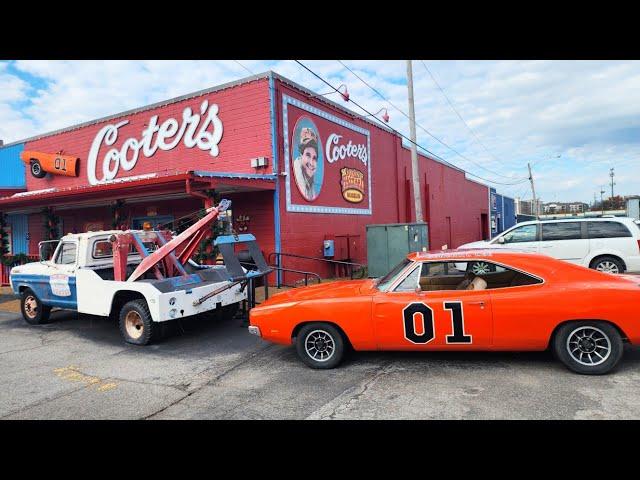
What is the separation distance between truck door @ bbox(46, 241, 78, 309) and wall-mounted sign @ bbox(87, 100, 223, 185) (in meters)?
6.22

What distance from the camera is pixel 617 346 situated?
14.6ft

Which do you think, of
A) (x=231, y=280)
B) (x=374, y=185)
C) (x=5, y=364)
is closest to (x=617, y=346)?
(x=231, y=280)

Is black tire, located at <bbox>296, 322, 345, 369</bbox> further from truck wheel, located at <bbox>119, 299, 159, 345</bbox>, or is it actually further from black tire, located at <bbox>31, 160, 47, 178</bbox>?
black tire, located at <bbox>31, 160, 47, 178</bbox>

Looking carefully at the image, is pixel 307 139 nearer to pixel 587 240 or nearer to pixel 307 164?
pixel 307 164

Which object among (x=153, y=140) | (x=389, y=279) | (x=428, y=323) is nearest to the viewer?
(x=428, y=323)

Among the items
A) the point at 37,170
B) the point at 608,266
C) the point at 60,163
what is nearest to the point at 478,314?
the point at 608,266

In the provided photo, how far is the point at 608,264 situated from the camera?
10.7 metres

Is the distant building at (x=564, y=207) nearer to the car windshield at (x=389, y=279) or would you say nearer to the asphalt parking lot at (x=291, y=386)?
the car windshield at (x=389, y=279)

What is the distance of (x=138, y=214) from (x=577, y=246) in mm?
14220

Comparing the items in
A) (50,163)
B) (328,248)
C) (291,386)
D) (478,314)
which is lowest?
(291,386)

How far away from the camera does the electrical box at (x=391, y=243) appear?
39.9 feet

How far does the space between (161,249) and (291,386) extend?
3.57 meters

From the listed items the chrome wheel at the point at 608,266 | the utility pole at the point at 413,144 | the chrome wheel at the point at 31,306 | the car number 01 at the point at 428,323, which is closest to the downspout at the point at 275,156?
the utility pole at the point at 413,144

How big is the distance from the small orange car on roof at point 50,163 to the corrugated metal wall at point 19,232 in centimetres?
230
